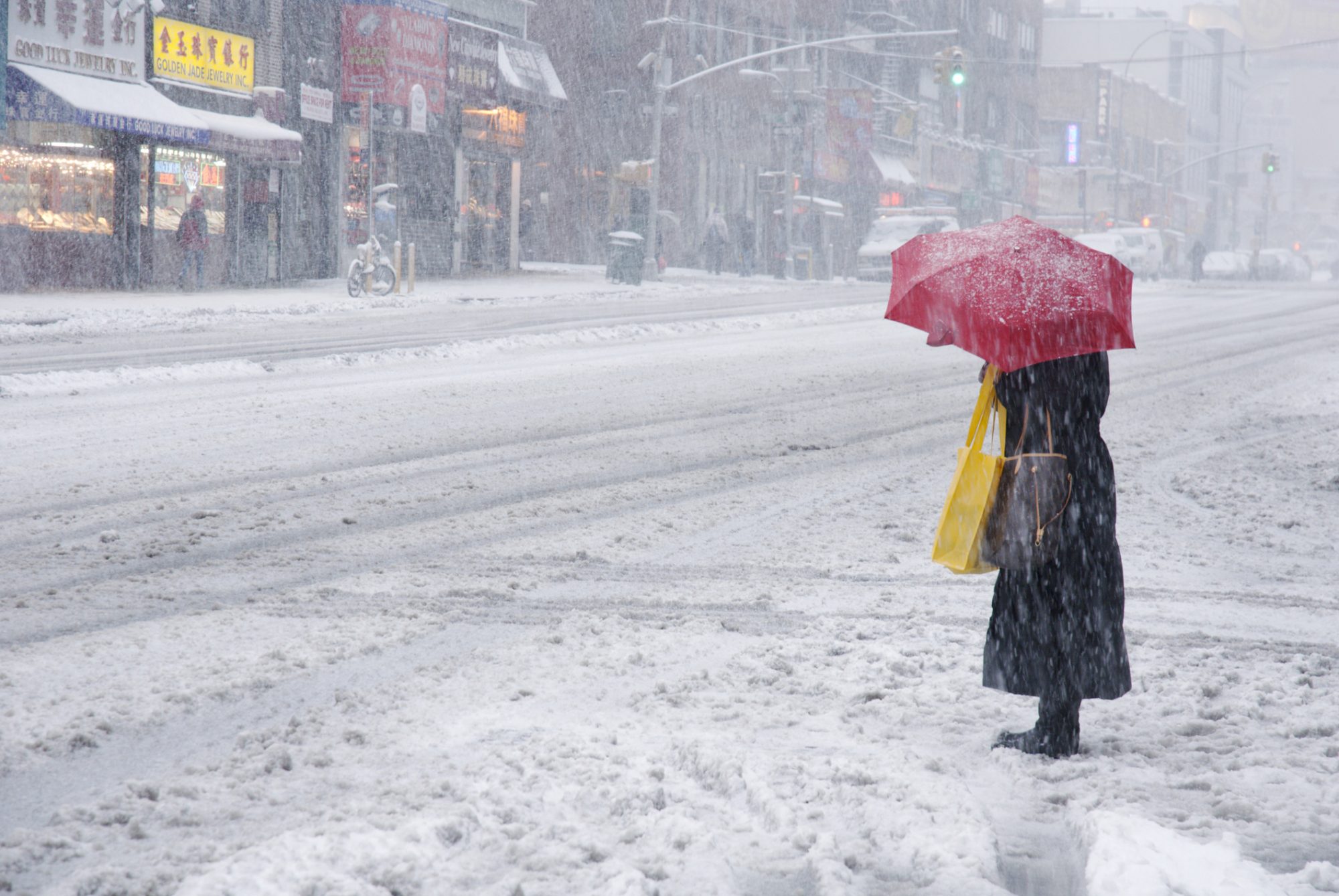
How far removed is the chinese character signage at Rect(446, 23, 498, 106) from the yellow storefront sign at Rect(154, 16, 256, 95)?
6888 millimetres

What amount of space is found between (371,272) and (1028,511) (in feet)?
74.9

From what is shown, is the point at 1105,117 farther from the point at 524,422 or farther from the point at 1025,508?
the point at 1025,508

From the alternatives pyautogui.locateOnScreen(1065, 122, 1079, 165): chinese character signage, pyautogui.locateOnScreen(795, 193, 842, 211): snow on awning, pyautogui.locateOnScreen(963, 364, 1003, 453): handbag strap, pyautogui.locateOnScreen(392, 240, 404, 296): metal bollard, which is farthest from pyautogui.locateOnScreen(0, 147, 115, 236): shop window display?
pyautogui.locateOnScreen(1065, 122, 1079, 165): chinese character signage

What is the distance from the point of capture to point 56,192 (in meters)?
23.7

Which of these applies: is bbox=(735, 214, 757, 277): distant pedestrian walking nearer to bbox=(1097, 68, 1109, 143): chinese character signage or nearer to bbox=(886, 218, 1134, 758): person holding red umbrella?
bbox=(886, 218, 1134, 758): person holding red umbrella

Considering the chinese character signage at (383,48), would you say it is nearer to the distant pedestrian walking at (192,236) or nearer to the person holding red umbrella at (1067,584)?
the distant pedestrian walking at (192,236)

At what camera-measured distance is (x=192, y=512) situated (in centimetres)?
725

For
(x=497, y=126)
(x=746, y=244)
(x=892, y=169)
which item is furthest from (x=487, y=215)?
(x=892, y=169)

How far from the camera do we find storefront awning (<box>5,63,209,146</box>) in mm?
22141

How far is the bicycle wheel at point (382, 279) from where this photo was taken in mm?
25703

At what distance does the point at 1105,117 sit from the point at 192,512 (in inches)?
3391

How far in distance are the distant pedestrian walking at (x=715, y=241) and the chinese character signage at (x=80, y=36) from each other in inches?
739

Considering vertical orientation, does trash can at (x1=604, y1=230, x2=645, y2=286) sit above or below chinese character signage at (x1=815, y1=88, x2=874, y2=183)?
below

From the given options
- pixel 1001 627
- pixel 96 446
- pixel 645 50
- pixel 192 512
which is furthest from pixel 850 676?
pixel 645 50
